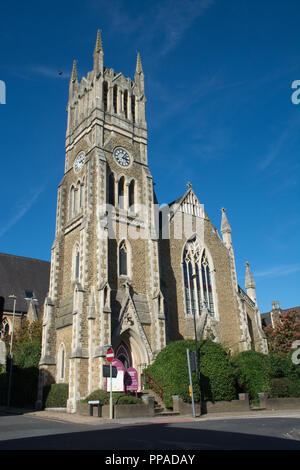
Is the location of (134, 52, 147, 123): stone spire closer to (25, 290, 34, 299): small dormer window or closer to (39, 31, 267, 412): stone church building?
(39, 31, 267, 412): stone church building

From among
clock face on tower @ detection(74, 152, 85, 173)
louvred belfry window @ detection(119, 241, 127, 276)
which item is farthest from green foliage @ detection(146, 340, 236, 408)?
clock face on tower @ detection(74, 152, 85, 173)

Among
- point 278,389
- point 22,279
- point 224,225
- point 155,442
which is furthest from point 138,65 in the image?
point 155,442

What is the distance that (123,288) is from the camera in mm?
24812

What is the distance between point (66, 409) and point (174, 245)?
13.7 metres

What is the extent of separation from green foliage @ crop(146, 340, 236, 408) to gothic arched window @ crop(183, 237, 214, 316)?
7.32 m

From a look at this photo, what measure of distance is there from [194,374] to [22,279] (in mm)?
28858

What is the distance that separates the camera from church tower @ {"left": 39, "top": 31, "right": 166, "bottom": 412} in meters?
22.4

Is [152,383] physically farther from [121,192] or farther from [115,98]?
[115,98]

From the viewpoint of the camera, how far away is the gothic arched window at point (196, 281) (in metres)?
29.4

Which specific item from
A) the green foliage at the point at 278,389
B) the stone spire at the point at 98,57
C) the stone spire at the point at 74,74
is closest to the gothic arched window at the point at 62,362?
the green foliage at the point at 278,389

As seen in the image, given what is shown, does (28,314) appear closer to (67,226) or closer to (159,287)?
(67,226)

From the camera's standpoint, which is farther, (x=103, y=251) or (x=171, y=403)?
(x=103, y=251)

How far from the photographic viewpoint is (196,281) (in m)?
30.3
